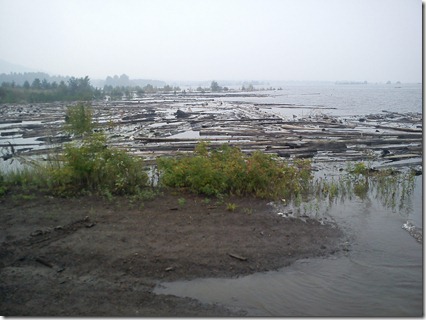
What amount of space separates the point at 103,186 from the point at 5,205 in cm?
180

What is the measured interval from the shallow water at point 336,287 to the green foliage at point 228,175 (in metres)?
A: 2.24

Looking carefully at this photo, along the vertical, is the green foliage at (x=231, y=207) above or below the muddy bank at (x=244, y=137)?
below

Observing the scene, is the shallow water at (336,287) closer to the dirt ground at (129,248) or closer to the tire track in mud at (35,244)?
the dirt ground at (129,248)

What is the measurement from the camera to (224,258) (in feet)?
15.0

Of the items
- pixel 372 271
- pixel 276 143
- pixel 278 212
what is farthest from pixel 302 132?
pixel 372 271

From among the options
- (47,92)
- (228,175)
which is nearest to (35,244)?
(228,175)

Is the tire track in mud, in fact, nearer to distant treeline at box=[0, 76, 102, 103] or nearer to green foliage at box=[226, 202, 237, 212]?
green foliage at box=[226, 202, 237, 212]

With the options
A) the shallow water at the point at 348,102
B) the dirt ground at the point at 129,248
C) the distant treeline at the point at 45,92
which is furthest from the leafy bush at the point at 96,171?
the distant treeline at the point at 45,92

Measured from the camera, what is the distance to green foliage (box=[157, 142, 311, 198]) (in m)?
6.81

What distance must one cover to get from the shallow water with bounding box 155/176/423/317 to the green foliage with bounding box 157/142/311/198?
2239mm

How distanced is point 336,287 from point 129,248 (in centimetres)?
287

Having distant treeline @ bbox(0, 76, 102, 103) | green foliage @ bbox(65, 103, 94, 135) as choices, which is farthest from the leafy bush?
distant treeline @ bbox(0, 76, 102, 103)

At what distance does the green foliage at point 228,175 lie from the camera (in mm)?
6812

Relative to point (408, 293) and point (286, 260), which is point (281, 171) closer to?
point (286, 260)
